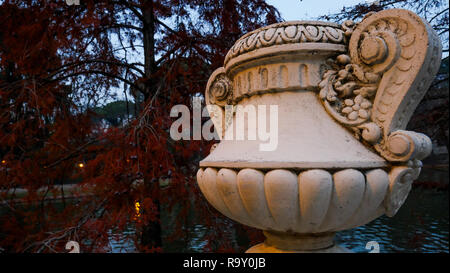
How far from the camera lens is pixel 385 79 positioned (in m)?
1.13

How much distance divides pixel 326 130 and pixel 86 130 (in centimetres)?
240

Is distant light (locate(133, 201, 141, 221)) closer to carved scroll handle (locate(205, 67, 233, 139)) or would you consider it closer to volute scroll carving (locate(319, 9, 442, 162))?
carved scroll handle (locate(205, 67, 233, 139))

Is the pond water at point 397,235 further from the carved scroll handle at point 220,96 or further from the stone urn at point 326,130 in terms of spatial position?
the stone urn at point 326,130

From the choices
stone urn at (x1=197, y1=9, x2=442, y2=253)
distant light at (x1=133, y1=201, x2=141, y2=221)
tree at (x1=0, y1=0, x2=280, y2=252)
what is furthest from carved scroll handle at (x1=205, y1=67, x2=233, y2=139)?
distant light at (x1=133, y1=201, x2=141, y2=221)

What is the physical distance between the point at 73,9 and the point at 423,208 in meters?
8.14

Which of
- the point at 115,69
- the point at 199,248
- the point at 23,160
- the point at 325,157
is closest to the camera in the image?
the point at 325,157

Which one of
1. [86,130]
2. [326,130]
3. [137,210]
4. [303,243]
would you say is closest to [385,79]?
[326,130]

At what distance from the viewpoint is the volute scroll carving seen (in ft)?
3.42

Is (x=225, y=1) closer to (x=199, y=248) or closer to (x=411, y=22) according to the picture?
(x=411, y=22)

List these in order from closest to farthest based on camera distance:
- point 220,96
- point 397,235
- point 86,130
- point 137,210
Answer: point 220,96
point 137,210
point 86,130
point 397,235

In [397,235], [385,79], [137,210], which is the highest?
[385,79]

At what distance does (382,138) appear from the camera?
1.13 meters

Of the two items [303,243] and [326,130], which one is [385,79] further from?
[303,243]
